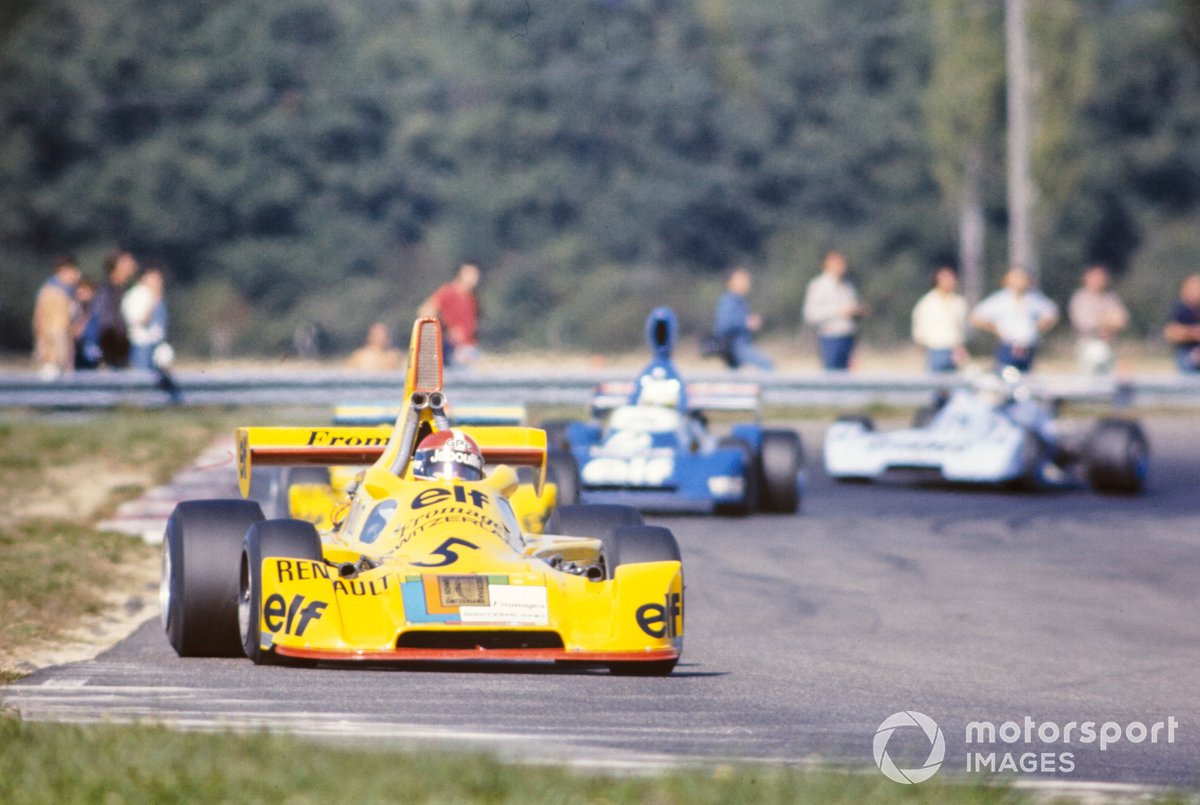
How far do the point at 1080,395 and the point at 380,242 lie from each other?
1514 inches

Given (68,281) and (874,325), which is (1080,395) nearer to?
(68,281)

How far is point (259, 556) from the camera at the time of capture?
28.1 ft

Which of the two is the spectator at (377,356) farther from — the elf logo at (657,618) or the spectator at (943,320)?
the elf logo at (657,618)

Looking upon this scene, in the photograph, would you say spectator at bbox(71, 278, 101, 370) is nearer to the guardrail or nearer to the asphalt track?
the guardrail

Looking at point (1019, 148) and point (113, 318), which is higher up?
point (1019, 148)

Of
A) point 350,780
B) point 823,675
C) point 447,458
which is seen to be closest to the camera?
point 350,780

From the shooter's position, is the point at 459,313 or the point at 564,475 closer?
the point at 564,475

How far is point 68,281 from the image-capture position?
2283cm

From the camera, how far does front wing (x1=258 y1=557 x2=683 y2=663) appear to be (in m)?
8.27

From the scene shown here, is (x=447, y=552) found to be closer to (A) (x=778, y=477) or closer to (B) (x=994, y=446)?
(A) (x=778, y=477)

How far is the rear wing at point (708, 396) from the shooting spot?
1617 cm

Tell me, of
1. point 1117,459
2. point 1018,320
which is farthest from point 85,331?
point 1117,459

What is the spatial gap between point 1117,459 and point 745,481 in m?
4.16

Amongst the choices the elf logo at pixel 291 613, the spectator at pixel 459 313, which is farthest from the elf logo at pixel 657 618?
the spectator at pixel 459 313
